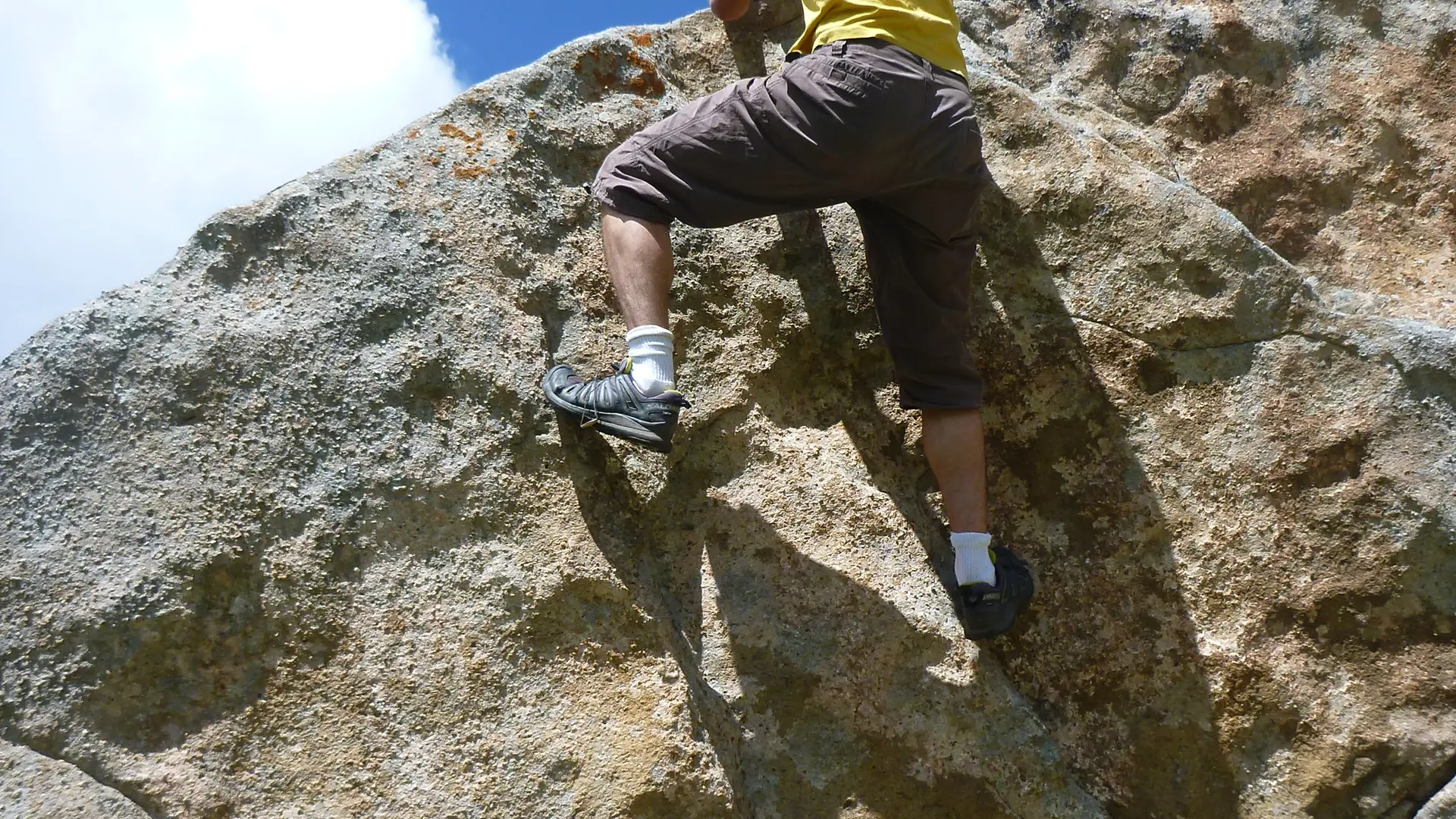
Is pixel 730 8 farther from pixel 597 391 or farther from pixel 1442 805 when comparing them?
pixel 1442 805

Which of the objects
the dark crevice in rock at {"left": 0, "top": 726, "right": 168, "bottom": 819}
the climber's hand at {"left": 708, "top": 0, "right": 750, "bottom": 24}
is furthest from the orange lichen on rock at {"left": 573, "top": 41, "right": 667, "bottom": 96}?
the dark crevice in rock at {"left": 0, "top": 726, "right": 168, "bottom": 819}

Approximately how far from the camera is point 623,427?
251 cm

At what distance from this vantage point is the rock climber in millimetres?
2531

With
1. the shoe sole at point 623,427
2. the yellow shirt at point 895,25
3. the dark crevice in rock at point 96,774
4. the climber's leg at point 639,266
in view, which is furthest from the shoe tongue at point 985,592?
the dark crevice in rock at point 96,774

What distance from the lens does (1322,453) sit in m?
2.76

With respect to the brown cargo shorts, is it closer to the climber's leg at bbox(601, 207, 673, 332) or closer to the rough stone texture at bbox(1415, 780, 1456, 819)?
the climber's leg at bbox(601, 207, 673, 332)

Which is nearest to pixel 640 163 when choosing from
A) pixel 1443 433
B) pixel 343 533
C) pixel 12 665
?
pixel 343 533

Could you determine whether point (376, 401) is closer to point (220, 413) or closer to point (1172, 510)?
point (220, 413)

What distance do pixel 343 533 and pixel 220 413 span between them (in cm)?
44

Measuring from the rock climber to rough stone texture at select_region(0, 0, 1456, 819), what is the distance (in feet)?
0.69

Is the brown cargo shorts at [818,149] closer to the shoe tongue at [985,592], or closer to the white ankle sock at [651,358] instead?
the white ankle sock at [651,358]

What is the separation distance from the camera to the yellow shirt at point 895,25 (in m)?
2.63

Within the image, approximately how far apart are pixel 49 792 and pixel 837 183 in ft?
7.72

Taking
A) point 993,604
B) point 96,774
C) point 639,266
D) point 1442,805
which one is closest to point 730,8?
point 639,266
